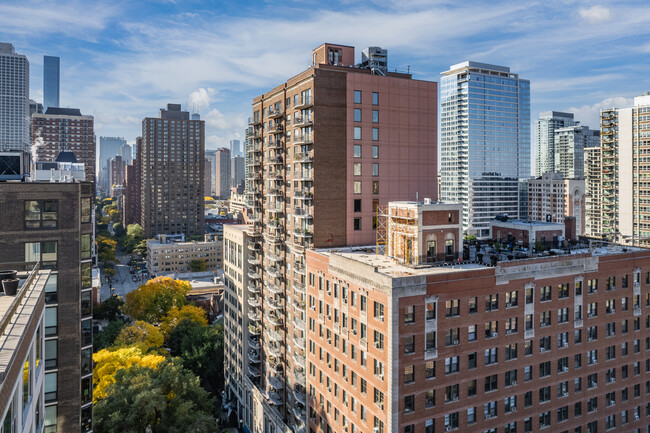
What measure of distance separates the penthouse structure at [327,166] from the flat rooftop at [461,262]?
5.39 meters

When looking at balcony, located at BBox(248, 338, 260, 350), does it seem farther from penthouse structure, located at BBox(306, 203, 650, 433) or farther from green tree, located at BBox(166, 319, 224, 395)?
green tree, located at BBox(166, 319, 224, 395)

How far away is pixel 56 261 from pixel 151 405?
86.4 feet

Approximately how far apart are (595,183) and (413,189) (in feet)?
459

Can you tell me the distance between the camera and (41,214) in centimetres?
4072

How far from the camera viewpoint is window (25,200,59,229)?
40.3 meters

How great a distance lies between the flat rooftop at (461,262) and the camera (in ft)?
157

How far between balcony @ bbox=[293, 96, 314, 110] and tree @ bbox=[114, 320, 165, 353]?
56.5 metres

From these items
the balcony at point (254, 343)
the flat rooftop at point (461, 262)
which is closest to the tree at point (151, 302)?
the balcony at point (254, 343)

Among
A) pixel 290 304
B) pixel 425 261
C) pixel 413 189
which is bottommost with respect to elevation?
pixel 290 304

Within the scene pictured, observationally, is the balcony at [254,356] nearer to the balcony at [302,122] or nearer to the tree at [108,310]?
the balcony at [302,122]

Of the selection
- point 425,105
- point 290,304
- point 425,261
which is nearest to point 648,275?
point 425,261

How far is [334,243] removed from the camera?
62.5 metres

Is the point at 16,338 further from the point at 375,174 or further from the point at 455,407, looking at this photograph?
the point at 375,174

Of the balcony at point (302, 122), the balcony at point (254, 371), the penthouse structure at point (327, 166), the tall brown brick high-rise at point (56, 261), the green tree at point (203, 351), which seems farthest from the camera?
the green tree at point (203, 351)
